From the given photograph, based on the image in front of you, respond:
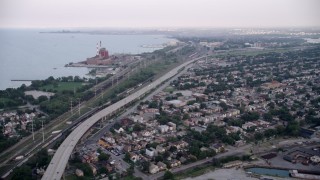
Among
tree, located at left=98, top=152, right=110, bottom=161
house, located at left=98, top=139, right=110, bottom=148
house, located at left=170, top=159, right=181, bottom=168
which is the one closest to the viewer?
house, located at left=170, top=159, right=181, bottom=168

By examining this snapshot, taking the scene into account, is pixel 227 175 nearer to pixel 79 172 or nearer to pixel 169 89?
pixel 79 172

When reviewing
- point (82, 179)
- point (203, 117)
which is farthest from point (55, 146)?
point (203, 117)

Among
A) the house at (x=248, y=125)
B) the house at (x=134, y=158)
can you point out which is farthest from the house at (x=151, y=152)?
the house at (x=248, y=125)

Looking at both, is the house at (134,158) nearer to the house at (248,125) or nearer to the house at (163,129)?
the house at (163,129)

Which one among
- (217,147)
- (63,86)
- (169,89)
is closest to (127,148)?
(217,147)

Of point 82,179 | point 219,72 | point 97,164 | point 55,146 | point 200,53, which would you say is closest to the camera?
point 82,179

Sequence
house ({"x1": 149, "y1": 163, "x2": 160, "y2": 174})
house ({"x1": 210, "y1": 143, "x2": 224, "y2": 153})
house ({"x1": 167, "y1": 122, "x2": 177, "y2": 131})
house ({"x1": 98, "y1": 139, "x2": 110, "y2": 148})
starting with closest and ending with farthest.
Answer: house ({"x1": 149, "y1": 163, "x2": 160, "y2": 174})
house ({"x1": 210, "y1": 143, "x2": 224, "y2": 153})
house ({"x1": 98, "y1": 139, "x2": 110, "y2": 148})
house ({"x1": 167, "y1": 122, "x2": 177, "y2": 131})

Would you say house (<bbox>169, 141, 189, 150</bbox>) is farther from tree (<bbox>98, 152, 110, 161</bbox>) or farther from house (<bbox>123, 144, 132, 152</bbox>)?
tree (<bbox>98, 152, 110, 161</bbox>)

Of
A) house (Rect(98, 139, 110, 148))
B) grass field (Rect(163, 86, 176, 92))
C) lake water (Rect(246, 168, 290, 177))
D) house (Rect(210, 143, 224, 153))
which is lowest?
lake water (Rect(246, 168, 290, 177))

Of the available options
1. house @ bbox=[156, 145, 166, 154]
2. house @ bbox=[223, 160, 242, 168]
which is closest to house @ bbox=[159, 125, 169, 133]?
house @ bbox=[156, 145, 166, 154]

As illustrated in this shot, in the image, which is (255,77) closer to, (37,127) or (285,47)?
(37,127)

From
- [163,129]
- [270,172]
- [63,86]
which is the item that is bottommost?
[270,172]
